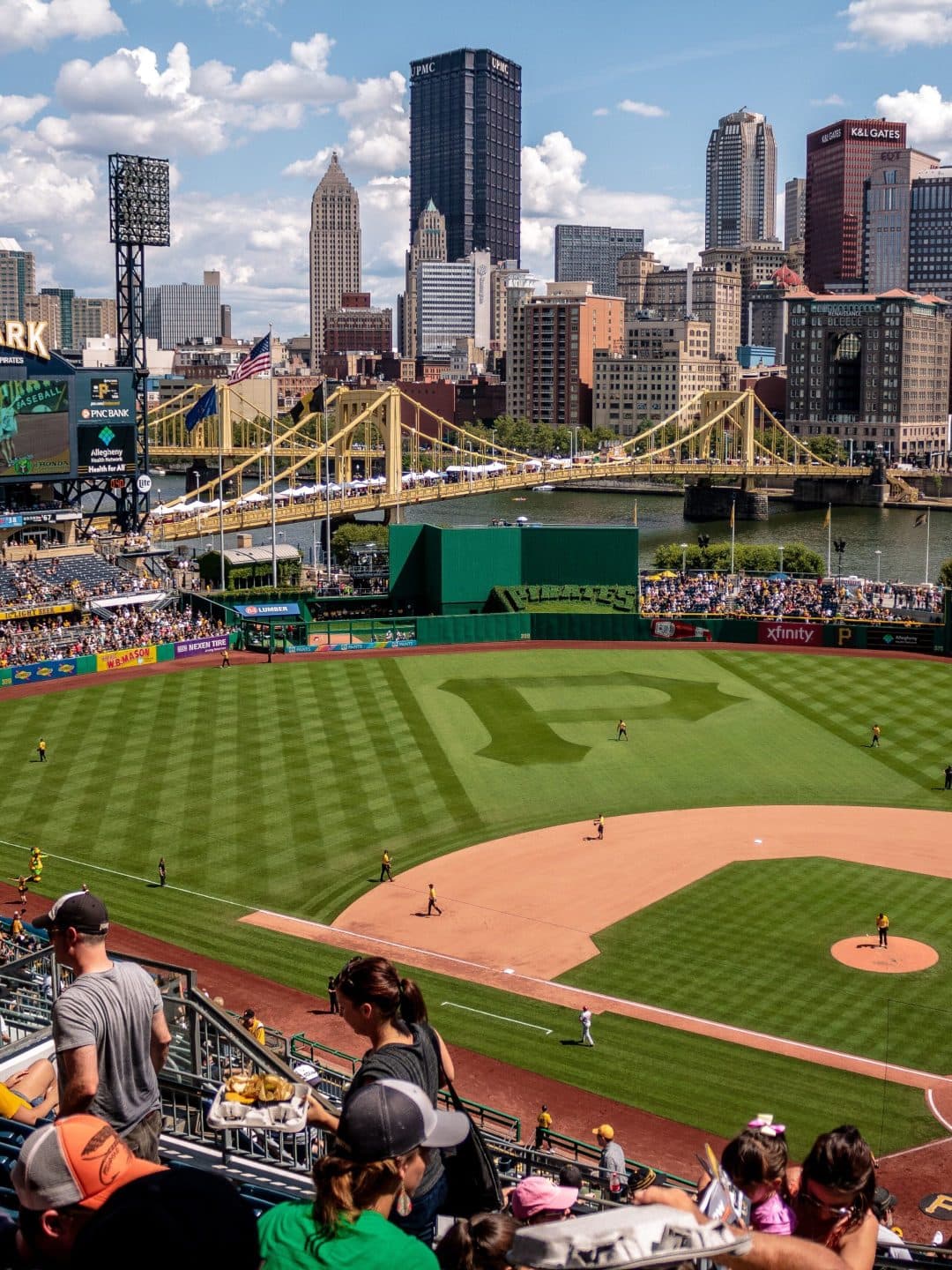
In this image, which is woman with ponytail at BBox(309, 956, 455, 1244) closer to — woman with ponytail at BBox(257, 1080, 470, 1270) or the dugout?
woman with ponytail at BBox(257, 1080, 470, 1270)

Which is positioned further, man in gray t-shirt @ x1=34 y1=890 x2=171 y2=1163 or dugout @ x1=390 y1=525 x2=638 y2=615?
dugout @ x1=390 y1=525 x2=638 y2=615

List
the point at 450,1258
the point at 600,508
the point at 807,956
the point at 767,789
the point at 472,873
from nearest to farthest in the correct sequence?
the point at 450,1258, the point at 807,956, the point at 472,873, the point at 767,789, the point at 600,508

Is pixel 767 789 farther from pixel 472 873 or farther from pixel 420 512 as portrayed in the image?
pixel 420 512

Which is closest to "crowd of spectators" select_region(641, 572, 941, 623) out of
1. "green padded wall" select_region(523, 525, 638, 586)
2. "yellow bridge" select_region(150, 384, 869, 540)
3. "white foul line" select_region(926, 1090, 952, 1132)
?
"green padded wall" select_region(523, 525, 638, 586)

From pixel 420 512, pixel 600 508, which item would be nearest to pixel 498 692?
pixel 420 512

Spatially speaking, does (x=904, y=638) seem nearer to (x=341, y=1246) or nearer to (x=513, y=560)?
(x=513, y=560)

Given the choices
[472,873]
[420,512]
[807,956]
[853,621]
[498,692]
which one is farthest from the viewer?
[420,512]

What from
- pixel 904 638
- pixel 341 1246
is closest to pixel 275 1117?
pixel 341 1246
